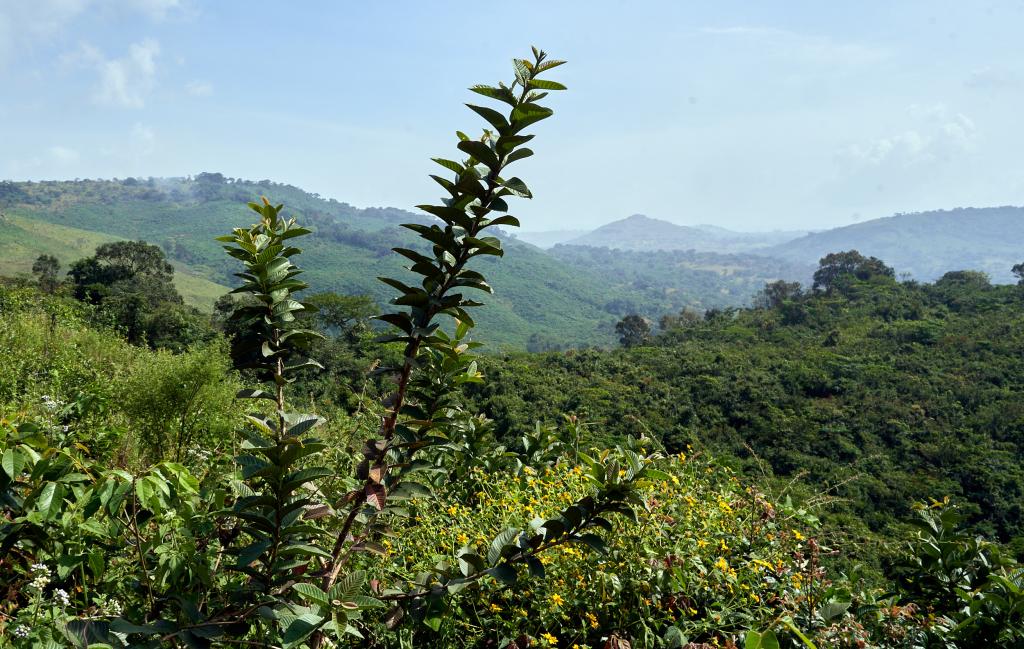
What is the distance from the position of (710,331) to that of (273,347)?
1726 inches

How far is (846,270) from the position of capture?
53.0 metres

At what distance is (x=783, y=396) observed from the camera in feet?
93.1

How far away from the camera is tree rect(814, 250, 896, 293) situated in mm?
48031

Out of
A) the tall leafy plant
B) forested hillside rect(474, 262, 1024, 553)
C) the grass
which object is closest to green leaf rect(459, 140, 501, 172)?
the tall leafy plant

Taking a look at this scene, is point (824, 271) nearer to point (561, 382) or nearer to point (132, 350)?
point (561, 382)

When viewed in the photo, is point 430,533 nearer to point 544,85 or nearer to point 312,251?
point 544,85

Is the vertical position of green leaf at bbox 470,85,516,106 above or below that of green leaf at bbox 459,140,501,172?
above

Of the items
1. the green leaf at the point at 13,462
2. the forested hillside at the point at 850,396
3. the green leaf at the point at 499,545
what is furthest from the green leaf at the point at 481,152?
the forested hillside at the point at 850,396

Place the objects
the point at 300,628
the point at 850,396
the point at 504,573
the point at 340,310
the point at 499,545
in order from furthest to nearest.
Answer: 1. the point at 340,310
2. the point at 850,396
3. the point at 499,545
4. the point at 504,573
5. the point at 300,628

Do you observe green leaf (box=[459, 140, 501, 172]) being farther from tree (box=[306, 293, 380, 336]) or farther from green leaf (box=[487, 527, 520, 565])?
tree (box=[306, 293, 380, 336])

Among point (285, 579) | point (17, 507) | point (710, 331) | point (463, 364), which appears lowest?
point (710, 331)

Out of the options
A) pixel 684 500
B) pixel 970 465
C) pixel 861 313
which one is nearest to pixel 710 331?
pixel 861 313

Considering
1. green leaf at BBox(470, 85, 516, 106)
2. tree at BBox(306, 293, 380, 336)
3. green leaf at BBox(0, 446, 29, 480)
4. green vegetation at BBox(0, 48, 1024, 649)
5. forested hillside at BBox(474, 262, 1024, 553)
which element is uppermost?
green leaf at BBox(470, 85, 516, 106)

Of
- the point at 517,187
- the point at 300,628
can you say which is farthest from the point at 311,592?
the point at 517,187
